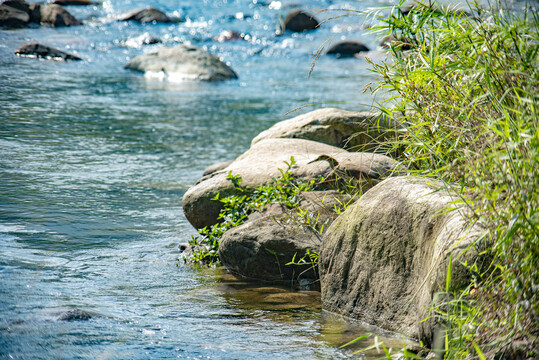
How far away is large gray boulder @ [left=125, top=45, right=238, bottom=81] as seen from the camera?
14828 millimetres

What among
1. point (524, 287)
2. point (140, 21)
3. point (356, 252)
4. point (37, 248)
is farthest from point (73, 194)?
point (140, 21)

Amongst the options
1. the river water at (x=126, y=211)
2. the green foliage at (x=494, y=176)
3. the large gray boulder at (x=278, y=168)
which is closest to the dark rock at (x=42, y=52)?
the river water at (x=126, y=211)

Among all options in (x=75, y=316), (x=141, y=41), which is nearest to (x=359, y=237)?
(x=75, y=316)

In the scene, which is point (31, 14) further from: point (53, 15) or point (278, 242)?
point (278, 242)

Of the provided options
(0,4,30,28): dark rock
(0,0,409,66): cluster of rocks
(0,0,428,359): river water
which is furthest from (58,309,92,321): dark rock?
(0,4,30,28): dark rock

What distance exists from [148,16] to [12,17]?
183 inches

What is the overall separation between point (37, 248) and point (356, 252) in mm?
2784

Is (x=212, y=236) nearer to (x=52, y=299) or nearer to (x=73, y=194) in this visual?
(x=52, y=299)

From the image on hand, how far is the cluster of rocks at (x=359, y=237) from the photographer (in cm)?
328

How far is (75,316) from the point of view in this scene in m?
3.78

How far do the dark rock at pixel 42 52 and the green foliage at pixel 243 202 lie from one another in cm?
1128

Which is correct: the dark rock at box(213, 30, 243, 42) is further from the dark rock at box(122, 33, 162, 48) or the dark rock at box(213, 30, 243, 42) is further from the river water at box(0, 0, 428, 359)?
the river water at box(0, 0, 428, 359)

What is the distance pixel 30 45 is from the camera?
14.9 metres

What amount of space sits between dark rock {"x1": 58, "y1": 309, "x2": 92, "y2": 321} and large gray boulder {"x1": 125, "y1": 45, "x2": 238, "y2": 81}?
37.3ft
